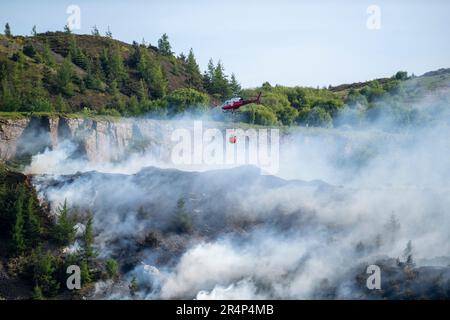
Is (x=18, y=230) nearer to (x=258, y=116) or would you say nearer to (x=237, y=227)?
(x=237, y=227)

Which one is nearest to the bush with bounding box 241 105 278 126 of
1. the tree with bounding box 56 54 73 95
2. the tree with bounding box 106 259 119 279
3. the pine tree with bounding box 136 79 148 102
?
the pine tree with bounding box 136 79 148 102

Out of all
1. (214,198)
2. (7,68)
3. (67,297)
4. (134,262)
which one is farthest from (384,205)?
(7,68)

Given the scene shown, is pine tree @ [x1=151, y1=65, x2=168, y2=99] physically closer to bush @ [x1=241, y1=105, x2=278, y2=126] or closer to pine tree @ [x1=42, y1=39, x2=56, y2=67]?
pine tree @ [x1=42, y1=39, x2=56, y2=67]

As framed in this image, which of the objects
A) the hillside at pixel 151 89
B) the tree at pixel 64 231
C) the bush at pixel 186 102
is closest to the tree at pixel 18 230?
the tree at pixel 64 231

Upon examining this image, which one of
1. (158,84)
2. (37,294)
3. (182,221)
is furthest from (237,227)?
(158,84)

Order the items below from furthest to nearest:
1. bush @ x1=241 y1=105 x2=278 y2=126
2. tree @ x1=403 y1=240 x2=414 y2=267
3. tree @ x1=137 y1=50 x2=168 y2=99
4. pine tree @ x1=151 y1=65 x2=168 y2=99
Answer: tree @ x1=137 y1=50 x2=168 y2=99
pine tree @ x1=151 y1=65 x2=168 y2=99
bush @ x1=241 y1=105 x2=278 y2=126
tree @ x1=403 y1=240 x2=414 y2=267

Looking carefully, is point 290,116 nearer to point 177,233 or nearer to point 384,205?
point 384,205

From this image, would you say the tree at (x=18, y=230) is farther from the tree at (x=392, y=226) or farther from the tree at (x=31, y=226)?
the tree at (x=392, y=226)
